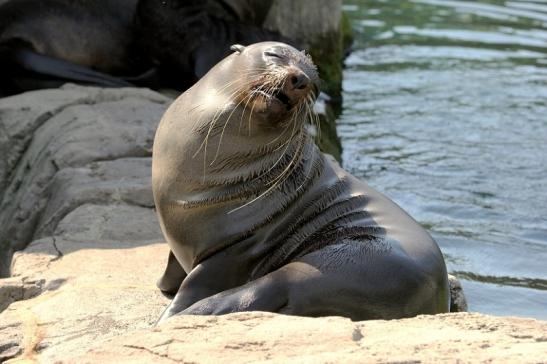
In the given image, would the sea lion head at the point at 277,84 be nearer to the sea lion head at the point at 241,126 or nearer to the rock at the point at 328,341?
the sea lion head at the point at 241,126

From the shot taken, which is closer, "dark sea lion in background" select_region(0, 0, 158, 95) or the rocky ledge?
the rocky ledge

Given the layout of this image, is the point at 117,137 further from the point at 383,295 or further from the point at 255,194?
the point at 383,295

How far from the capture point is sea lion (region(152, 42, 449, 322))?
4.34 meters

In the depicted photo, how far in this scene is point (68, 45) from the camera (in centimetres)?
875

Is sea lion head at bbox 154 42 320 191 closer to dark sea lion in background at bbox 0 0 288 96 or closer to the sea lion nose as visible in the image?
the sea lion nose

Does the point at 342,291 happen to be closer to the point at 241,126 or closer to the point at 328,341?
the point at 241,126

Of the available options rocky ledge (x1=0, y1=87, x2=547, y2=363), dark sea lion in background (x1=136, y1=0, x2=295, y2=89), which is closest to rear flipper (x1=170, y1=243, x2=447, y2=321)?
rocky ledge (x1=0, y1=87, x2=547, y2=363)

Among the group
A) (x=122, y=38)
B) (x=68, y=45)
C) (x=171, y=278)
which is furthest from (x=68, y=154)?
(x=122, y=38)

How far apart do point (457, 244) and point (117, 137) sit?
2047 mm

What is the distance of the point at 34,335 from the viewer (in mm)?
4297

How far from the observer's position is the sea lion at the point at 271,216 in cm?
434

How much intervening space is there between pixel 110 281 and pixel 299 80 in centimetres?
118

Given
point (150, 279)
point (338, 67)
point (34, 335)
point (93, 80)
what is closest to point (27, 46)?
point (93, 80)

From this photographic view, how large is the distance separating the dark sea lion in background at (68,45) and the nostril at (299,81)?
13.0 ft
